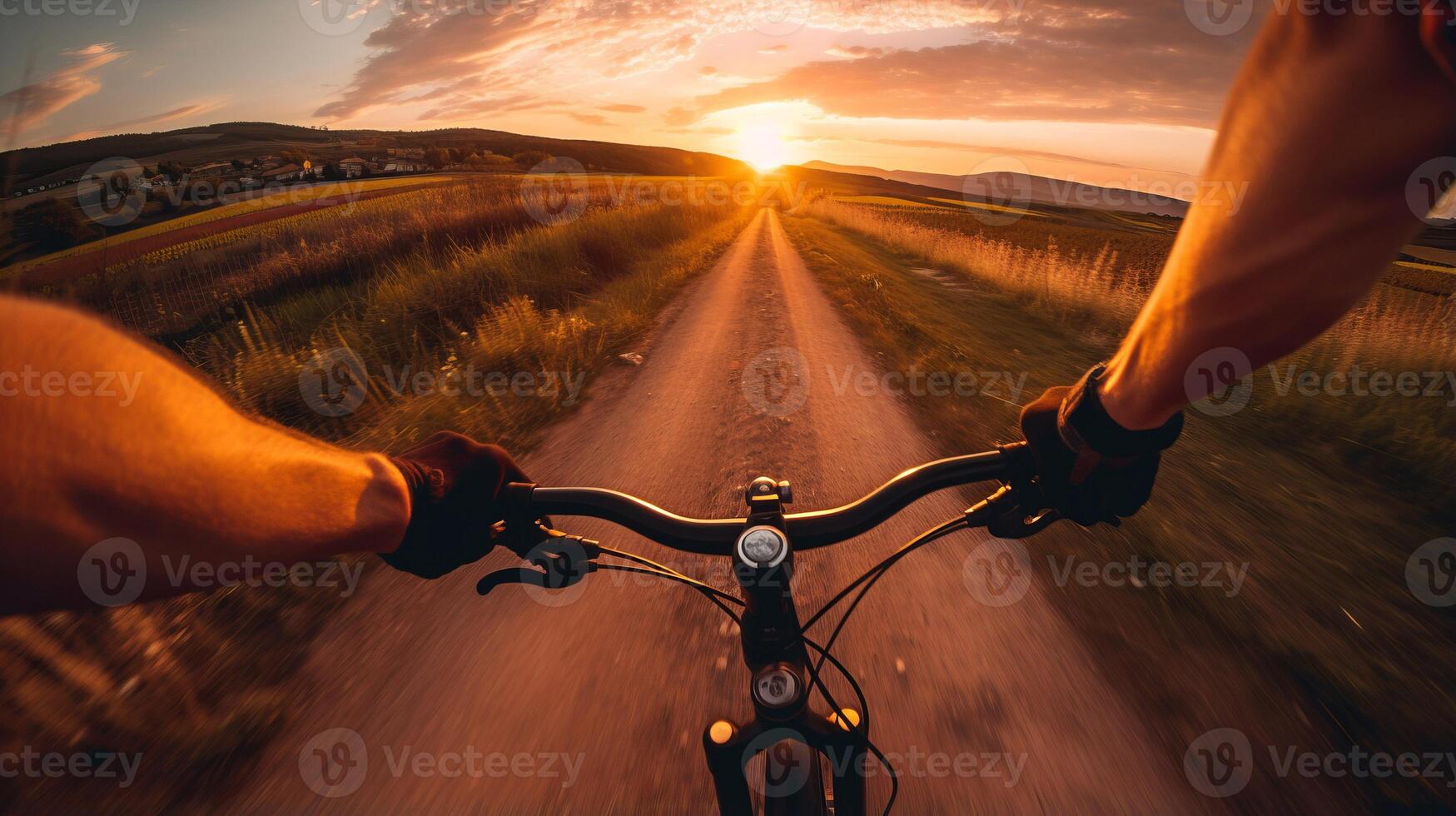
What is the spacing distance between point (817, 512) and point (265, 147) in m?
39.8

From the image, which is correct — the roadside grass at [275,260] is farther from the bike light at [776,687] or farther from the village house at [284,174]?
the bike light at [776,687]

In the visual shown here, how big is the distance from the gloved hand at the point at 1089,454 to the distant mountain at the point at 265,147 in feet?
7.42

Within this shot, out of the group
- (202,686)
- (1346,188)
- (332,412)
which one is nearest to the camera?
(1346,188)

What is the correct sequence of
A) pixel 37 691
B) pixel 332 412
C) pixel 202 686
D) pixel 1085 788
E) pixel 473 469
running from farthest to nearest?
pixel 332 412, pixel 202 686, pixel 37 691, pixel 1085 788, pixel 473 469

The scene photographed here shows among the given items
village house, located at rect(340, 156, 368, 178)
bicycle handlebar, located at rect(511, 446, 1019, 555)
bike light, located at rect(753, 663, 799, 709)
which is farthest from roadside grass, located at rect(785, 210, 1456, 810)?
village house, located at rect(340, 156, 368, 178)

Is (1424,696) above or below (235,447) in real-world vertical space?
below

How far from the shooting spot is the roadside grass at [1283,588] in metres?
1.88

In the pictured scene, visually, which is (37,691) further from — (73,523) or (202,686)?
(73,523)

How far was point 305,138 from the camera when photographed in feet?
122

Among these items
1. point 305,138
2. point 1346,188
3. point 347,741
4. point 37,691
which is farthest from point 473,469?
point 305,138

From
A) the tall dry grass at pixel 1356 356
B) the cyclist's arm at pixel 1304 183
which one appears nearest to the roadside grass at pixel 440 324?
the cyclist's arm at pixel 1304 183

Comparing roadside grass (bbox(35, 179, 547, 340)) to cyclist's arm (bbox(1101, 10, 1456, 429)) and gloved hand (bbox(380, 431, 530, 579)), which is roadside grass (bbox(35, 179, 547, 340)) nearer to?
gloved hand (bbox(380, 431, 530, 579))

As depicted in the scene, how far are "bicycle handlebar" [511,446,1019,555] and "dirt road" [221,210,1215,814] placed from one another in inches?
44.9

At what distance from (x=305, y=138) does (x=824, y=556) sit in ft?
167
